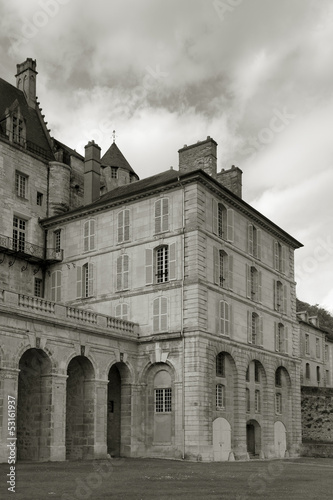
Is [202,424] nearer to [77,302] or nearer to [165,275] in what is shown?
[165,275]

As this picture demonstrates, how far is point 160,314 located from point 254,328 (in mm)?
7114

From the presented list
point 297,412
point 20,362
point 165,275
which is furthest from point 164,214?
point 297,412

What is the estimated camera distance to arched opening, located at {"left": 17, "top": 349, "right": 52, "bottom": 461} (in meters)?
29.6

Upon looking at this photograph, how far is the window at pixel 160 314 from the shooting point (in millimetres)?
34906

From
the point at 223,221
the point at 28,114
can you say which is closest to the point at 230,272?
the point at 223,221

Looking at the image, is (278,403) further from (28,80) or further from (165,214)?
(28,80)

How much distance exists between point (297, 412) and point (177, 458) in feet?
39.3

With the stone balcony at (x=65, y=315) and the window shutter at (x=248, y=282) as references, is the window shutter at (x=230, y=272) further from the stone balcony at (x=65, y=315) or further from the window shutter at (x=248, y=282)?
the stone balcony at (x=65, y=315)

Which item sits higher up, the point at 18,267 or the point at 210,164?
the point at 210,164

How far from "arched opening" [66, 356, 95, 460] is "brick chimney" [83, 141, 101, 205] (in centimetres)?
1179

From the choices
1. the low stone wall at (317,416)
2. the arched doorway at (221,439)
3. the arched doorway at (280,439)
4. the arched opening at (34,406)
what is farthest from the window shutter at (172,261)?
the low stone wall at (317,416)

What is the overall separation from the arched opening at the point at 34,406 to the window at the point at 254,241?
15.2 metres

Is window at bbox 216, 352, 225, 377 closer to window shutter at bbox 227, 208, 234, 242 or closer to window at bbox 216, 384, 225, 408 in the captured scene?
window at bbox 216, 384, 225, 408

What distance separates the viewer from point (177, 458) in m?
32.8
